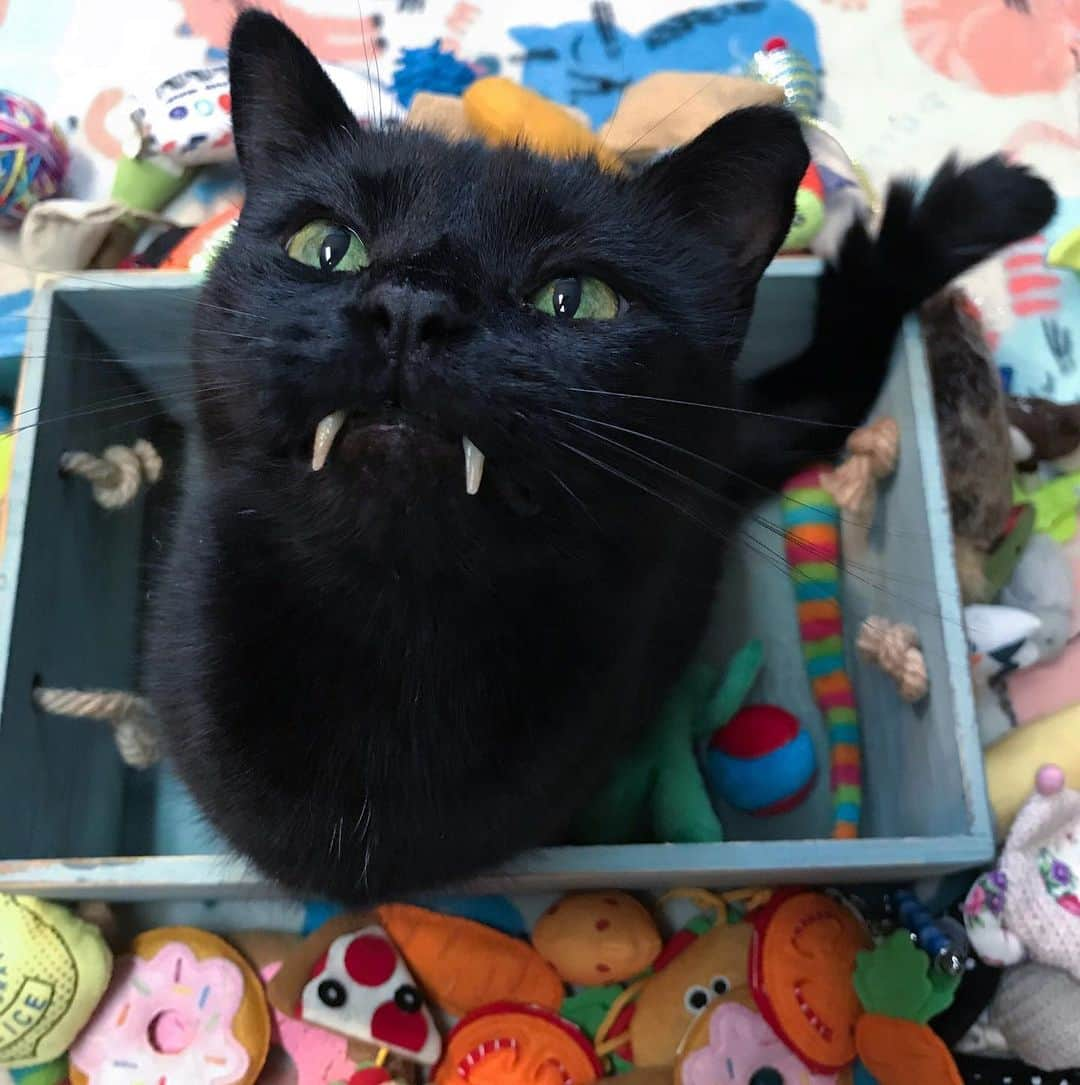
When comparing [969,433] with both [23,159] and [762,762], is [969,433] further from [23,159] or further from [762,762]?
[23,159]

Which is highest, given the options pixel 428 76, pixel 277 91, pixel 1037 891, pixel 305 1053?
pixel 428 76

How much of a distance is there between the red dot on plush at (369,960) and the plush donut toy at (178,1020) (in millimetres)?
93

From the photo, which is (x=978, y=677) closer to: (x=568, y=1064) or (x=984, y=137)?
(x=568, y=1064)

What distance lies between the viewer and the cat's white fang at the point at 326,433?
1.39 ft

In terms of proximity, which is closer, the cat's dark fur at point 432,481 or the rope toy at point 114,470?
the cat's dark fur at point 432,481

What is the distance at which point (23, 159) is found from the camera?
43.3 inches

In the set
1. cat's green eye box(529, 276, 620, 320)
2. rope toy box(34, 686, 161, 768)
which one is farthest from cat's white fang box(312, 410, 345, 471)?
rope toy box(34, 686, 161, 768)

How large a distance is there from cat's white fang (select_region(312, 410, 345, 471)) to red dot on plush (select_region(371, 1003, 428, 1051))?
0.59 m

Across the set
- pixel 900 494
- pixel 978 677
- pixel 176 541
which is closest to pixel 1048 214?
pixel 900 494

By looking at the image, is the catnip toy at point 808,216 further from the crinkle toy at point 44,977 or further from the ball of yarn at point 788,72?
the crinkle toy at point 44,977

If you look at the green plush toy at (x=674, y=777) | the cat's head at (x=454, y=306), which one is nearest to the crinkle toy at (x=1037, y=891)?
the green plush toy at (x=674, y=777)

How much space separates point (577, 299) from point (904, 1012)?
2.00ft

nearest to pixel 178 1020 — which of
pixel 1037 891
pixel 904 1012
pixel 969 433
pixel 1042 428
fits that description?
pixel 904 1012

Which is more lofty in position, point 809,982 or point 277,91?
point 277,91
